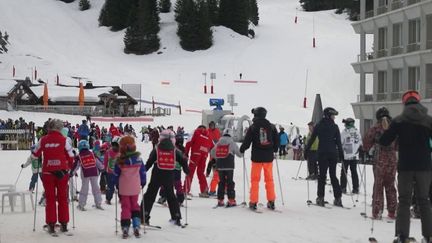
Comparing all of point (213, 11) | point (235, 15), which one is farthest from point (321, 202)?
point (213, 11)

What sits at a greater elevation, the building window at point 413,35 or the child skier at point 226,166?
the building window at point 413,35

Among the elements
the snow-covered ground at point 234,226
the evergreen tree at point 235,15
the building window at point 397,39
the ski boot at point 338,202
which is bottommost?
the snow-covered ground at point 234,226

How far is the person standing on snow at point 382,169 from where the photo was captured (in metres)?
11.5

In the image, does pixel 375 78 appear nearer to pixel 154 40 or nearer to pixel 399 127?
pixel 399 127

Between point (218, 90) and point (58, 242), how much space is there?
64.8 m

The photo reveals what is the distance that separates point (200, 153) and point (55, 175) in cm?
635

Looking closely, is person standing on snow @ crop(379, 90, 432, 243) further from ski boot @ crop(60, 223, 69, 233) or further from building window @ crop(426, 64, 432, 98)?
building window @ crop(426, 64, 432, 98)

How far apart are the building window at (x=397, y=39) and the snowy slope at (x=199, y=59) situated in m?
17.2

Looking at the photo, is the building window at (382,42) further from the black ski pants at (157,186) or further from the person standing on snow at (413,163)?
the person standing on snow at (413,163)

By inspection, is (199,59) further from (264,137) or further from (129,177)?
(129,177)

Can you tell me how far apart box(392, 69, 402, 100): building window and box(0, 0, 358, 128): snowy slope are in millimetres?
16892

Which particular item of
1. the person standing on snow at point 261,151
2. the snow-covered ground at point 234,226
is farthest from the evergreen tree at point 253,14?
the person standing on snow at point 261,151

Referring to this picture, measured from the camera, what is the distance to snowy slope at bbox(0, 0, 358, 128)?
236ft

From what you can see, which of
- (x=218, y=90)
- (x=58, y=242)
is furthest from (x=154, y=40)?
(x=58, y=242)
